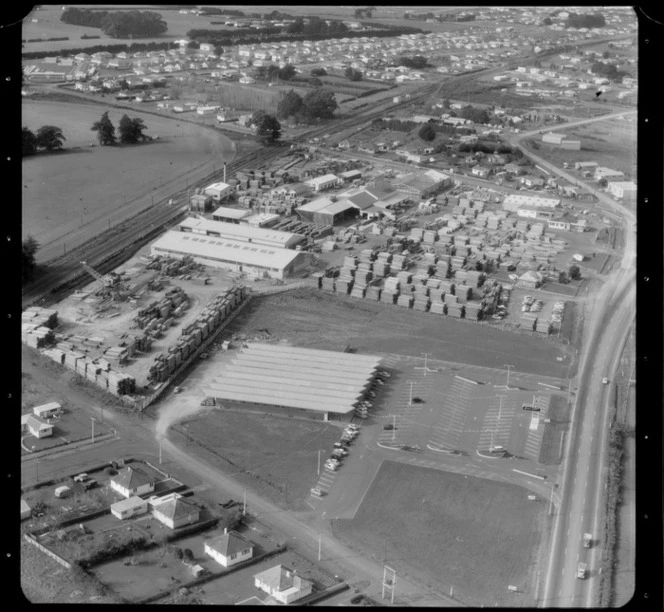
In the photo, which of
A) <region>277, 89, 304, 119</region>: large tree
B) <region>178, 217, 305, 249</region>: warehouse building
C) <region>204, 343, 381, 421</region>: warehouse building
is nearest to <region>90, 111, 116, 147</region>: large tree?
<region>178, 217, 305, 249</region>: warehouse building

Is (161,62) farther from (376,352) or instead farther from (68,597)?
(68,597)

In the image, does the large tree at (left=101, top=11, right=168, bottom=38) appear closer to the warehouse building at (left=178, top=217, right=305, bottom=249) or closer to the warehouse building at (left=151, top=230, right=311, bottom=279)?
the warehouse building at (left=178, top=217, right=305, bottom=249)

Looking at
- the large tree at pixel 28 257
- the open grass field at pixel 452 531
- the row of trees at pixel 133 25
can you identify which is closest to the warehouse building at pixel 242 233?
the large tree at pixel 28 257

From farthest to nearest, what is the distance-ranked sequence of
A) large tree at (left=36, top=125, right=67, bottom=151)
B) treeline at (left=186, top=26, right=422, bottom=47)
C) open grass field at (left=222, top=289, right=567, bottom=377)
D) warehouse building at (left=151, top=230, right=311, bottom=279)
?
treeline at (left=186, top=26, right=422, bottom=47) < large tree at (left=36, top=125, right=67, bottom=151) < warehouse building at (left=151, top=230, right=311, bottom=279) < open grass field at (left=222, top=289, right=567, bottom=377)

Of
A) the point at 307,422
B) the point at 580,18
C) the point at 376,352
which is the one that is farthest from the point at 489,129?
the point at 307,422

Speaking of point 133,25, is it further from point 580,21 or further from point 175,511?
point 175,511

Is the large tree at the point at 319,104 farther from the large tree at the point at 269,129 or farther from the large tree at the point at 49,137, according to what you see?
the large tree at the point at 49,137
